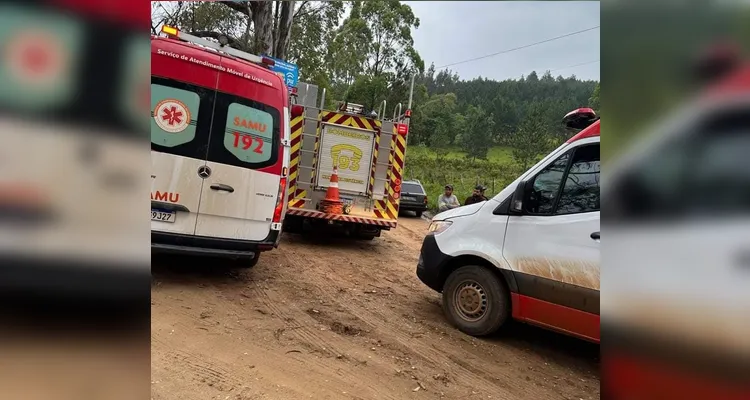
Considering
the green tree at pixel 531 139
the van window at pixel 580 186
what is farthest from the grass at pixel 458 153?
the van window at pixel 580 186

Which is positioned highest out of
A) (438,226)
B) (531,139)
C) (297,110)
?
(531,139)

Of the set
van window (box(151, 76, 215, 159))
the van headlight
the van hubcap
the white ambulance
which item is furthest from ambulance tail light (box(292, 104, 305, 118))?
the van hubcap

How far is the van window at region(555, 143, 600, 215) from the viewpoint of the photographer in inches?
149

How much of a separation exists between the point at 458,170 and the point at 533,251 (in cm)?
2694

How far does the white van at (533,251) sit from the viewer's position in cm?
383

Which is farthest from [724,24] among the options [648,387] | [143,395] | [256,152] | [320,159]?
[320,159]

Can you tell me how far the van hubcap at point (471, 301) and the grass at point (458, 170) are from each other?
14.1 meters

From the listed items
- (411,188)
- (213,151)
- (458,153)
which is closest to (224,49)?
(213,151)

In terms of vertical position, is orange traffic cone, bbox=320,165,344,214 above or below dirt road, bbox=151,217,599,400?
above

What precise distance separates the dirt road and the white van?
1.32ft

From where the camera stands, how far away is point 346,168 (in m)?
8.99

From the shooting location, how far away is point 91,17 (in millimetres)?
1146

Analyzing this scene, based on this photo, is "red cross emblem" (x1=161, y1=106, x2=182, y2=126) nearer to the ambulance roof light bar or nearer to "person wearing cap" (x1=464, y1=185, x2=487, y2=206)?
the ambulance roof light bar

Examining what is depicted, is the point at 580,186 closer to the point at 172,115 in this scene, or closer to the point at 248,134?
the point at 248,134
